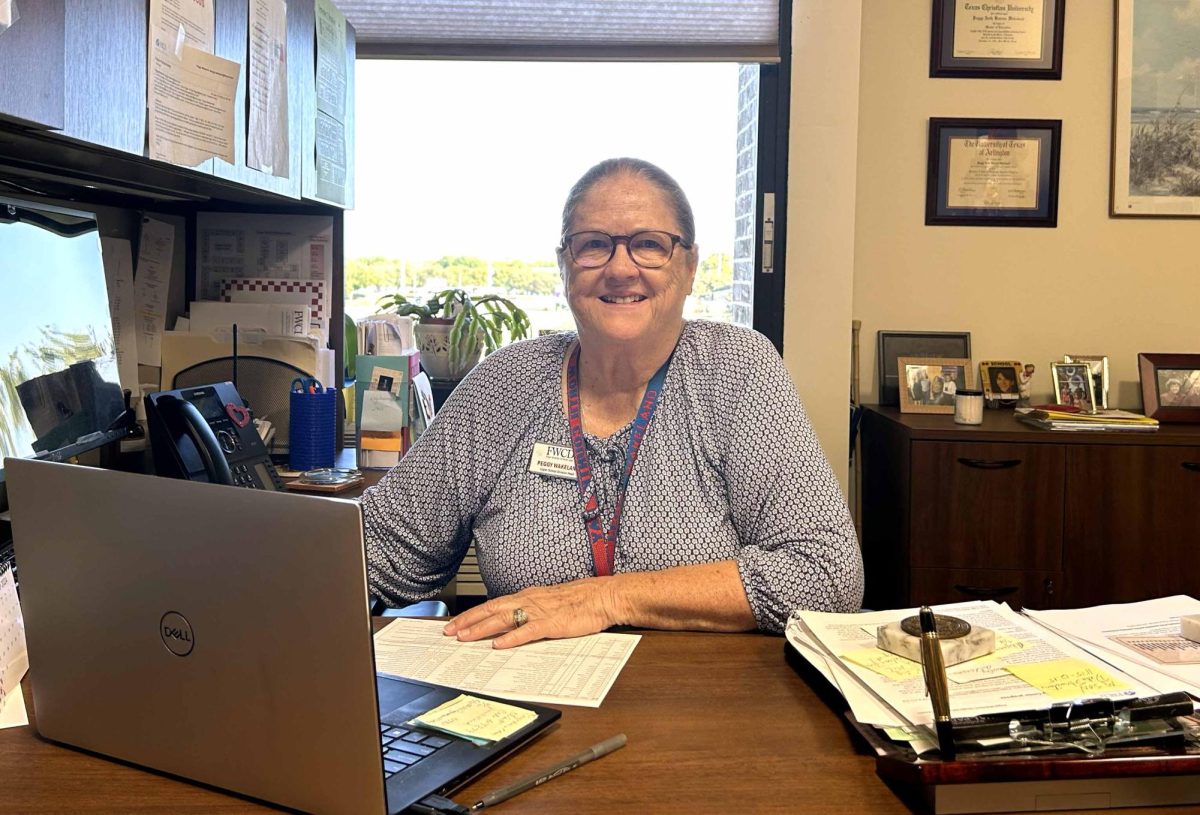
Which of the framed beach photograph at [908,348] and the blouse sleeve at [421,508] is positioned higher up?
the framed beach photograph at [908,348]

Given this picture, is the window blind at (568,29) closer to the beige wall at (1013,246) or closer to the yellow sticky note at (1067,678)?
the beige wall at (1013,246)

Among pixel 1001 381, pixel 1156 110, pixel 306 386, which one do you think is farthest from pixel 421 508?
pixel 1156 110

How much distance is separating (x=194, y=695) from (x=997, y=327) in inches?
125

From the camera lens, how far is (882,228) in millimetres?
3535

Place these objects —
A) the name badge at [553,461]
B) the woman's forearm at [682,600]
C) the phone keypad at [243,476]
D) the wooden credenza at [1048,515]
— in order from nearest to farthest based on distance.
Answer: the woman's forearm at [682,600] → the name badge at [553,461] → the phone keypad at [243,476] → the wooden credenza at [1048,515]

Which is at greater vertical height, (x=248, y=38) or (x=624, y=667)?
(x=248, y=38)

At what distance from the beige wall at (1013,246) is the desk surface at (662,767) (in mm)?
2247

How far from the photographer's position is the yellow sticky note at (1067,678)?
1.07 metres

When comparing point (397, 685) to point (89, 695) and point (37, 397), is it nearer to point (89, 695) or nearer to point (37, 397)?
point (89, 695)

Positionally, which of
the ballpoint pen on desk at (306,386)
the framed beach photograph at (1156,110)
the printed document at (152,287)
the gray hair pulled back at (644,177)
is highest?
the framed beach photograph at (1156,110)

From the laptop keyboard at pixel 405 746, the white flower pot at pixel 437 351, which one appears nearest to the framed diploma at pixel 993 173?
the white flower pot at pixel 437 351

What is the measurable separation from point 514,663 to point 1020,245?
2.84 meters

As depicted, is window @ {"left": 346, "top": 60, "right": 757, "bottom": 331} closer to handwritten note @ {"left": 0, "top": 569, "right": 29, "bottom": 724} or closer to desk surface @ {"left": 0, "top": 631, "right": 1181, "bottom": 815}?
handwritten note @ {"left": 0, "top": 569, "right": 29, "bottom": 724}

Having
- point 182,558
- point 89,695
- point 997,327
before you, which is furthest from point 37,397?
point 997,327
